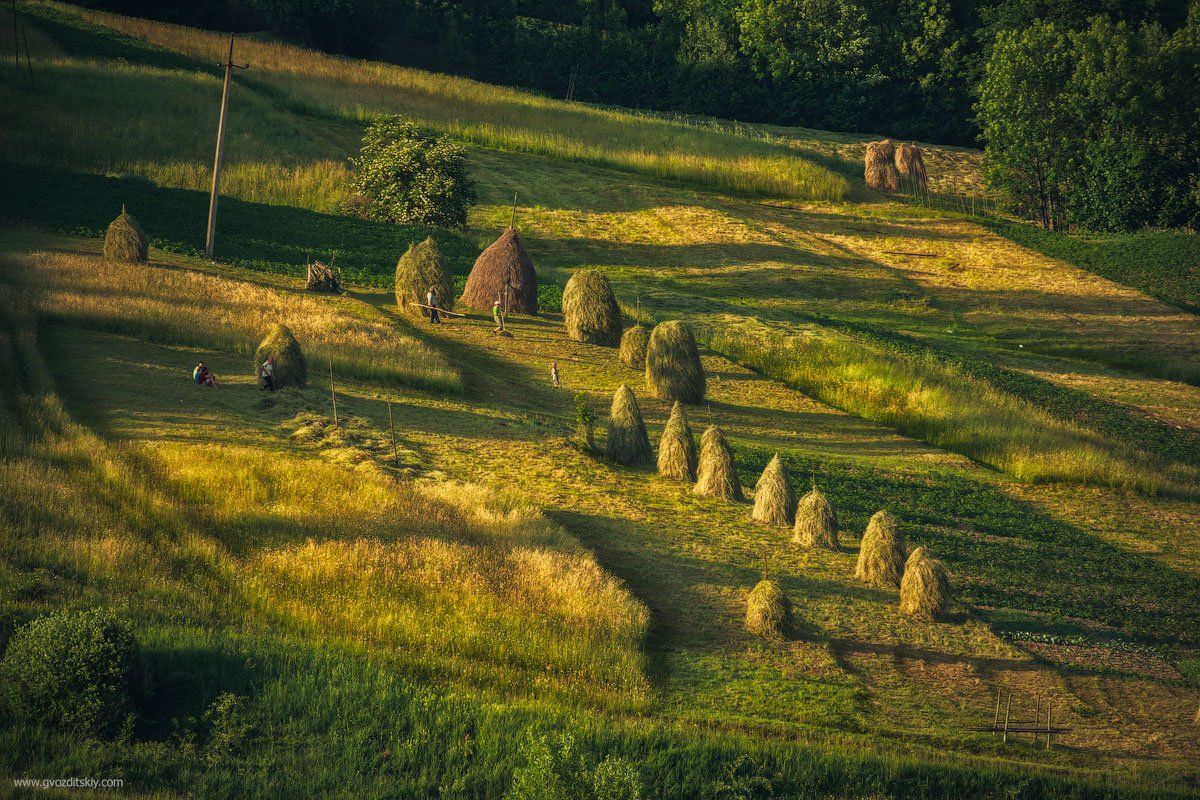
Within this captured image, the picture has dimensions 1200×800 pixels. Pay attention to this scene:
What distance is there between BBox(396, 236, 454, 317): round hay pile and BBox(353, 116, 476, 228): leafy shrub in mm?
14103

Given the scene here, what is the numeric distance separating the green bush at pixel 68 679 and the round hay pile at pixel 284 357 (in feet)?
48.6

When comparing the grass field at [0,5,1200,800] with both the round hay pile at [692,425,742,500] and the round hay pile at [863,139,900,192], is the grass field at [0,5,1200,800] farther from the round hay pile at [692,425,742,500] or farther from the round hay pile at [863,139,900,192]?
the round hay pile at [863,139,900,192]

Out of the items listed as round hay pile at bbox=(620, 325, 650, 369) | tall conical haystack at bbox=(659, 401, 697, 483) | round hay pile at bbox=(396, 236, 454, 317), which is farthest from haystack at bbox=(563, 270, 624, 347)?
tall conical haystack at bbox=(659, 401, 697, 483)

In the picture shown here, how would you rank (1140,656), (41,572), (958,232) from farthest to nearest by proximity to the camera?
(958,232) < (1140,656) < (41,572)

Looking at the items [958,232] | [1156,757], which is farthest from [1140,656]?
[958,232]

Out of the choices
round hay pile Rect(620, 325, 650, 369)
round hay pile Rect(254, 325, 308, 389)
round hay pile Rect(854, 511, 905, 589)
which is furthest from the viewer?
round hay pile Rect(620, 325, 650, 369)

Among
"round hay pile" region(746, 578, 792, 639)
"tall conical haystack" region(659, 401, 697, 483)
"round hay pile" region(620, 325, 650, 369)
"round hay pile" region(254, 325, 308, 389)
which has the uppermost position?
"round hay pile" region(620, 325, 650, 369)

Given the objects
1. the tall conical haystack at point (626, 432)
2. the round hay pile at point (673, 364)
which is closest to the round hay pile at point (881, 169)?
the round hay pile at point (673, 364)

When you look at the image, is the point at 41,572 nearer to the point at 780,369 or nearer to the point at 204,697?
the point at 204,697

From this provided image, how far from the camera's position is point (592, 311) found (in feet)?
147

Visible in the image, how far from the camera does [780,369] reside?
4581cm

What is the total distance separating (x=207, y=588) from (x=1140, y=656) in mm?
20719

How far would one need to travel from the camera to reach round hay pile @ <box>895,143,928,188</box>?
78812 mm

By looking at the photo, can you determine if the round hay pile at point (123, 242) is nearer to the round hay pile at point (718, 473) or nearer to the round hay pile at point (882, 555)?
the round hay pile at point (718, 473)
